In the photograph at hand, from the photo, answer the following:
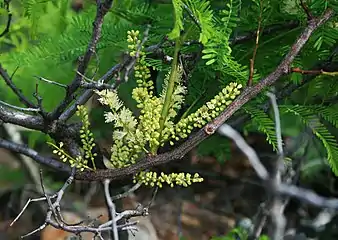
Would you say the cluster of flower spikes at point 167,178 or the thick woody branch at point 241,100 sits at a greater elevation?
the thick woody branch at point 241,100

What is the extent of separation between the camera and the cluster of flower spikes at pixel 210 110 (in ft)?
3.88

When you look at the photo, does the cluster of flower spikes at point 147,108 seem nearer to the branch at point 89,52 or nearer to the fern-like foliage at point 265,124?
the branch at point 89,52

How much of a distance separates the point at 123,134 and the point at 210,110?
18 centimetres

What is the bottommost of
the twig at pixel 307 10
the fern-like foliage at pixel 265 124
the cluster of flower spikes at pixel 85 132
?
the fern-like foliage at pixel 265 124

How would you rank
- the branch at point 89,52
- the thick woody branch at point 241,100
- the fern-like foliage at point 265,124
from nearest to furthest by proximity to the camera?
A: the branch at point 89,52, the thick woody branch at point 241,100, the fern-like foliage at point 265,124

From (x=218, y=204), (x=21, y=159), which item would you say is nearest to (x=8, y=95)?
(x=21, y=159)

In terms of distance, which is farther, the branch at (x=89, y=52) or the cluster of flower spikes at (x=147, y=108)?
the cluster of flower spikes at (x=147, y=108)

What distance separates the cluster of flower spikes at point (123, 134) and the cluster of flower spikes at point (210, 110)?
79 millimetres

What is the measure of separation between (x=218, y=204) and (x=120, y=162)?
1.69m

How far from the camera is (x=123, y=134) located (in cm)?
124

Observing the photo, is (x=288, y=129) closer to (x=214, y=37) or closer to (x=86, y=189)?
(x=86, y=189)

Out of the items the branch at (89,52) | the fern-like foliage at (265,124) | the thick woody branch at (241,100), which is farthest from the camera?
the fern-like foliage at (265,124)

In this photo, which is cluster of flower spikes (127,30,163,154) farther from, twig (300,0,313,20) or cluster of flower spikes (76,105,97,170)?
twig (300,0,313,20)


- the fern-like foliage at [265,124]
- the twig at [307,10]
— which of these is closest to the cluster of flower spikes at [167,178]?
the fern-like foliage at [265,124]
